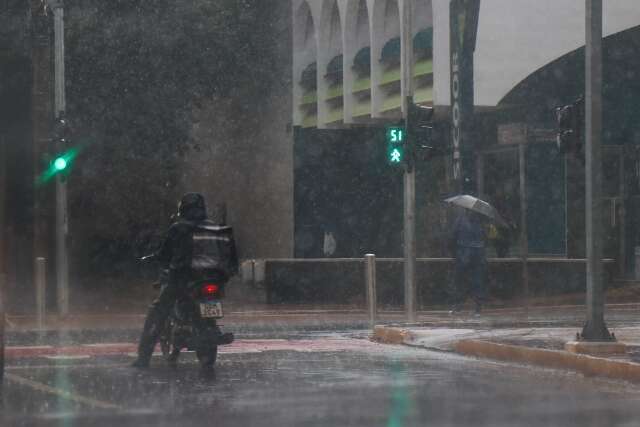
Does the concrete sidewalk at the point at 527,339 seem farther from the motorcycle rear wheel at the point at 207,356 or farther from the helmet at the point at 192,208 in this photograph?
the helmet at the point at 192,208

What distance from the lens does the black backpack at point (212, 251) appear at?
43.7 ft

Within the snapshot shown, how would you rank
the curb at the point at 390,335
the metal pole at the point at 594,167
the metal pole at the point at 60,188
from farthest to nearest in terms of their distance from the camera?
the metal pole at the point at 60,188 < the curb at the point at 390,335 < the metal pole at the point at 594,167

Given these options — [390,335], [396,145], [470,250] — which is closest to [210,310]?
[390,335]

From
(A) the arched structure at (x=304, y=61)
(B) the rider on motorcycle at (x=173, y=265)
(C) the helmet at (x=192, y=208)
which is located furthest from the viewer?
(A) the arched structure at (x=304, y=61)

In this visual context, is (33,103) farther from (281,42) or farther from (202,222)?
(202,222)

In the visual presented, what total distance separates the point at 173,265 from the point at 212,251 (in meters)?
0.40

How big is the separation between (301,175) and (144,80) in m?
12.7

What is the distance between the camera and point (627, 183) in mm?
31969

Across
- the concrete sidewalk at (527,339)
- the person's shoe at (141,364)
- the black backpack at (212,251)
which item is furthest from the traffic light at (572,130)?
the person's shoe at (141,364)

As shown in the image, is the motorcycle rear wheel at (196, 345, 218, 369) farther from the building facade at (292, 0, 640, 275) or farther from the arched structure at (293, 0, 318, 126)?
the arched structure at (293, 0, 318, 126)

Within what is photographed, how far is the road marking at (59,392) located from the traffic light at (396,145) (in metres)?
9.01

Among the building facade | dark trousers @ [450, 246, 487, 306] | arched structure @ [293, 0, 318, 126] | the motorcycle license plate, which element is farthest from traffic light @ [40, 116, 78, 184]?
arched structure @ [293, 0, 318, 126]

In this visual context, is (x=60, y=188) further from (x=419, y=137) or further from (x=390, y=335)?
(x=390, y=335)

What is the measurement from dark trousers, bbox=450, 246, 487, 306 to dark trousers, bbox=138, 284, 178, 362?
372 inches
